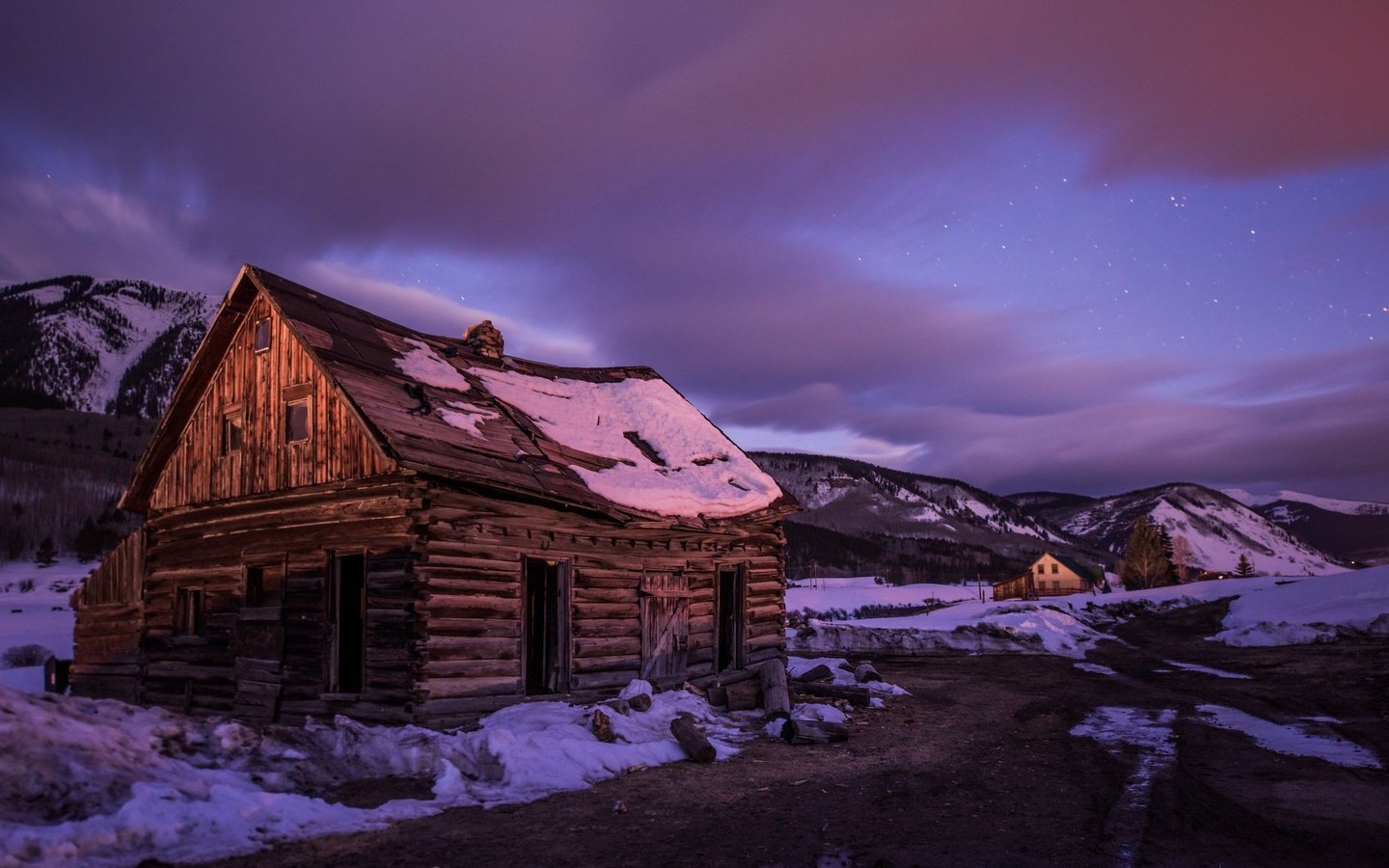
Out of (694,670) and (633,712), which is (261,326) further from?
(694,670)

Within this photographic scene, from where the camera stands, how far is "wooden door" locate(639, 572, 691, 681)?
15867 mm

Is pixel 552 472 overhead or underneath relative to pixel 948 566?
overhead

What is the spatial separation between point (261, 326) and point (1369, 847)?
649 inches

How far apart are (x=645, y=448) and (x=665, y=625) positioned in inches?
166

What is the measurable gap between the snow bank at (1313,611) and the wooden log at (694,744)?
977 inches

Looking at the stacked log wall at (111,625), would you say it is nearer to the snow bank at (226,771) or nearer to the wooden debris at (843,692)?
the snow bank at (226,771)

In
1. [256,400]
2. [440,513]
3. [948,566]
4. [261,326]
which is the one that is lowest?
[948,566]

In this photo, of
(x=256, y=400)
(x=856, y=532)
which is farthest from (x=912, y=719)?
(x=856, y=532)

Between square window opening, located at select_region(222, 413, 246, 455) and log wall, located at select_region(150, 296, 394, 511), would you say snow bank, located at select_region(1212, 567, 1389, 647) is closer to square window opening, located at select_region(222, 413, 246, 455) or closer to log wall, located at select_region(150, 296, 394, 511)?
log wall, located at select_region(150, 296, 394, 511)

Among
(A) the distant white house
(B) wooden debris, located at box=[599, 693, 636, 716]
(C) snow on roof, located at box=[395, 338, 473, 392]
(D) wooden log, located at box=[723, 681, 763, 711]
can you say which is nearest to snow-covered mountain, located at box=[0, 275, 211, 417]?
(C) snow on roof, located at box=[395, 338, 473, 392]

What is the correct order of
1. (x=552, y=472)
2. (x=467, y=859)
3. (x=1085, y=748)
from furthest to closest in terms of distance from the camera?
(x=552, y=472), (x=1085, y=748), (x=467, y=859)

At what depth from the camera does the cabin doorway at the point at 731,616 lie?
62.5ft

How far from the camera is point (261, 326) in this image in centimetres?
1496

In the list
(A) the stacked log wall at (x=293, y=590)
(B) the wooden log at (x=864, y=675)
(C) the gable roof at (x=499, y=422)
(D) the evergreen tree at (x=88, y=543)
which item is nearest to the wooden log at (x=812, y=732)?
(C) the gable roof at (x=499, y=422)
